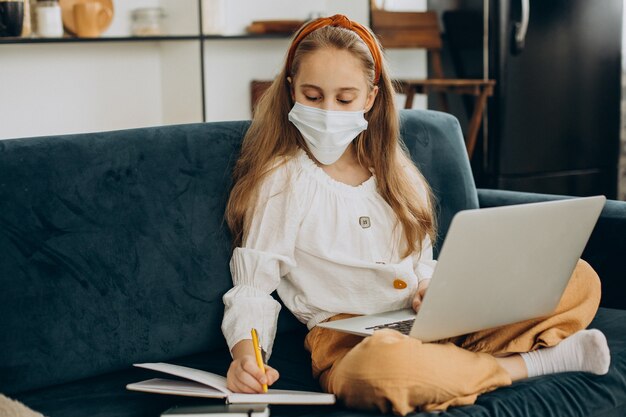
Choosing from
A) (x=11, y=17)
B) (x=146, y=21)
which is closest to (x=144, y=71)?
(x=146, y=21)

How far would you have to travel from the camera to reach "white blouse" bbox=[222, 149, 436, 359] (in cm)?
175

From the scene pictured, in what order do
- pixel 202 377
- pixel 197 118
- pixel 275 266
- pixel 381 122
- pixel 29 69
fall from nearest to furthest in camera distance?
pixel 202 377 < pixel 275 266 < pixel 381 122 < pixel 29 69 < pixel 197 118

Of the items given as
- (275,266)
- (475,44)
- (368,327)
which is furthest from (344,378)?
(475,44)

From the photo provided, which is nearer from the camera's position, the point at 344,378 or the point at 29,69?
the point at 344,378

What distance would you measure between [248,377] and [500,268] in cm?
44

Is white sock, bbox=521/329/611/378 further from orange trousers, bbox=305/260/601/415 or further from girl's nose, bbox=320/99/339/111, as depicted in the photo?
girl's nose, bbox=320/99/339/111

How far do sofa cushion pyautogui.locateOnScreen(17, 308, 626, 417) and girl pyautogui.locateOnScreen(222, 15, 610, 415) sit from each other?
4 centimetres

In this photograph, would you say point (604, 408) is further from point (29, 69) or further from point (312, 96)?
point (29, 69)

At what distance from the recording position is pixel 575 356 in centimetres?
165

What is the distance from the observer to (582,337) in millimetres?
1643

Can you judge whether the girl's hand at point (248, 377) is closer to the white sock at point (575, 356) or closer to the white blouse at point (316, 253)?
the white blouse at point (316, 253)

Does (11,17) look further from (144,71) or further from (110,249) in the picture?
(110,249)

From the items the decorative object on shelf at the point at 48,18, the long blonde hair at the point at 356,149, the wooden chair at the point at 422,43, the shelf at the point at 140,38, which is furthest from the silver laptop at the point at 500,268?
the wooden chair at the point at 422,43

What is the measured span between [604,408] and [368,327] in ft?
1.41
